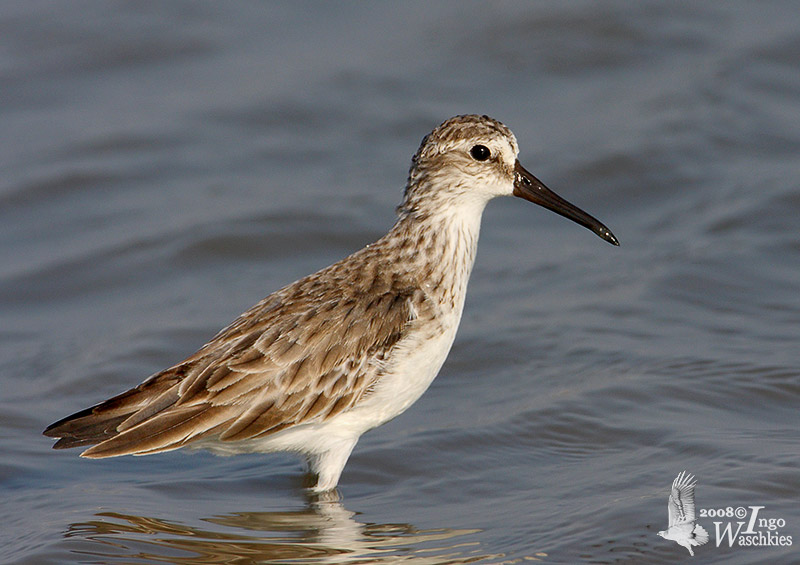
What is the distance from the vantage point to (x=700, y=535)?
6707 mm

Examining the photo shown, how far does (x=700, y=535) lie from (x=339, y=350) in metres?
2.21

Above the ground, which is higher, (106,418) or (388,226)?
(388,226)

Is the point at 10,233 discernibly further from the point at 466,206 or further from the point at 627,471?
the point at 627,471

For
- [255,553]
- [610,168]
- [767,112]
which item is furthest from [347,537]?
[767,112]

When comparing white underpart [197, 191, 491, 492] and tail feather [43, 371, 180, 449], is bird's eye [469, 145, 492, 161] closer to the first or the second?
white underpart [197, 191, 491, 492]

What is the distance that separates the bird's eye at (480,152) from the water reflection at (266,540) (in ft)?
7.38

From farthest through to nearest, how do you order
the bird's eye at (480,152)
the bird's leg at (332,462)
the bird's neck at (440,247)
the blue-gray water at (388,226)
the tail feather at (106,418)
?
the bird's eye at (480,152), the bird's neck at (440,247), the bird's leg at (332,462), the blue-gray water at (388,226), the tail feather at (106,418)

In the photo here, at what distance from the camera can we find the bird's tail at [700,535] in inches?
262

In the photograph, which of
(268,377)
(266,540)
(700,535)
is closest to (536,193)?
(268,377)

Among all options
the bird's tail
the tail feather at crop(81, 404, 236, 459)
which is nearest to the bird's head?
the tail feather at crop(81, 404, 236, 459)

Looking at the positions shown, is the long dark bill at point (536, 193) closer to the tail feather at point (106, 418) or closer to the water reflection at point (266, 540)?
the water reflection at point (266, 540)

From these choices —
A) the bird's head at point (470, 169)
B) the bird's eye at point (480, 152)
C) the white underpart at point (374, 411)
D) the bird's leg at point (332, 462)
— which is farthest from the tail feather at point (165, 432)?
the bird's eye at point (480, 152)

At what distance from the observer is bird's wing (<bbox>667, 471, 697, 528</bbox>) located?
22.5 ft

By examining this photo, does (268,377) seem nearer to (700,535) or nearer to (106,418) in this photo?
(106,418)
